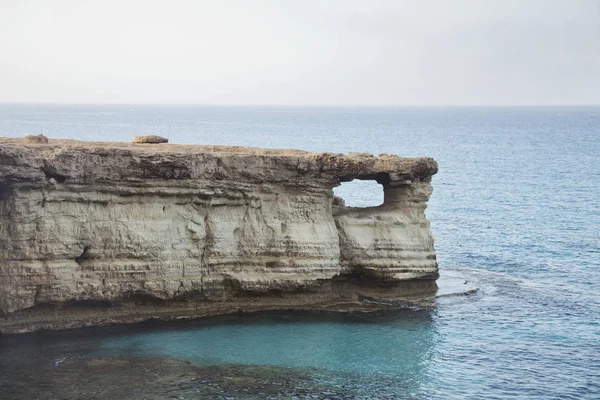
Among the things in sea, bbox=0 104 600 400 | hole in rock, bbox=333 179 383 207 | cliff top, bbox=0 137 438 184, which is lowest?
sea, bbox=0 104 600 400

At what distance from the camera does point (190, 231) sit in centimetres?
3192

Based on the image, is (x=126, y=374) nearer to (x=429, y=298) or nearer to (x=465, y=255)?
(x=429, y=298)

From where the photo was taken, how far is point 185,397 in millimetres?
25609

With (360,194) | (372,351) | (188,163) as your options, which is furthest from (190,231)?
(360,194)

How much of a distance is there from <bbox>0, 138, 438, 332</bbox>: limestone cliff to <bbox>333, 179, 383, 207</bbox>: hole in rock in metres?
26.7

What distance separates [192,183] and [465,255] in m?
19.0

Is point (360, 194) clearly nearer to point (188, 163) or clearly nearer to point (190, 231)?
point (190, 231)

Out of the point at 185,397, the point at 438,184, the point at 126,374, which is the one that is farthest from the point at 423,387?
the point at 438,184

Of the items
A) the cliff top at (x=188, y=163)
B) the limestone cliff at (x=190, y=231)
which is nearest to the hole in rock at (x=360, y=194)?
the cliff top at (x=188, y=163)

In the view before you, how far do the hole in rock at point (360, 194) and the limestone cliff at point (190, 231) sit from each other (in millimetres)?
26661

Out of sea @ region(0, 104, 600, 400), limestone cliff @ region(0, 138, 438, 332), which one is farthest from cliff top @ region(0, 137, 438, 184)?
sea @ region(0, 104, 600, 400)

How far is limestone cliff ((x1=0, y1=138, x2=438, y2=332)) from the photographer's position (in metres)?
29.3

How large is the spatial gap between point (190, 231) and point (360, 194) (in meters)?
39.9

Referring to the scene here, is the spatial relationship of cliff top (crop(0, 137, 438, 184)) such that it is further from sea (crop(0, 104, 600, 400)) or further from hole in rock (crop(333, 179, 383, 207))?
hole in rock (crop(333, 179, 383, 207))
